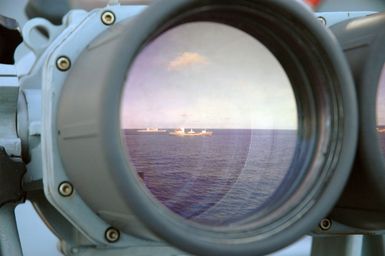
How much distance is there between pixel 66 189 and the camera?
2.85 ft

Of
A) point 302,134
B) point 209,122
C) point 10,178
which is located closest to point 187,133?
point 209,122

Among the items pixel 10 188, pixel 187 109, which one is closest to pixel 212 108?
pixel 187 109

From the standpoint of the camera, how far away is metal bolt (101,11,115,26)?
3.02 feet

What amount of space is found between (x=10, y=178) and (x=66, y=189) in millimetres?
119

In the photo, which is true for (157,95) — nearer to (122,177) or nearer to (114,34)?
(114,34)

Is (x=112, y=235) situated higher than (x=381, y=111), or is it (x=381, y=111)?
(x=381, y=111)

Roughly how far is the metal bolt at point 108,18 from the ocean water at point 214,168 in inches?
6.8

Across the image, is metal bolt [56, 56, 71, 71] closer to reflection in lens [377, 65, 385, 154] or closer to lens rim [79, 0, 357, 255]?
lens rim [79, 0, 357, 255]

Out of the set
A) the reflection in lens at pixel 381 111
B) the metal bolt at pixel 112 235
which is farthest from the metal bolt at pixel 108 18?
the reflection in lens at pixel 381 111

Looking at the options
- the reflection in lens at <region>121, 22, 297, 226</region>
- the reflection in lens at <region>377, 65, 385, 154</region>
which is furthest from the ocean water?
the reflection in lens at <region>377, 65, 385, 154</region>

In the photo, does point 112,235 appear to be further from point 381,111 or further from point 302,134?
point 381,111

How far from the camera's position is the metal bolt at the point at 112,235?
34.7 inches

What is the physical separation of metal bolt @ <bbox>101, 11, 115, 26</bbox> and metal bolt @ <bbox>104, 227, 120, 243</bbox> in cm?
28

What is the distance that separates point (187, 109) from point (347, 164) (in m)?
0.22
